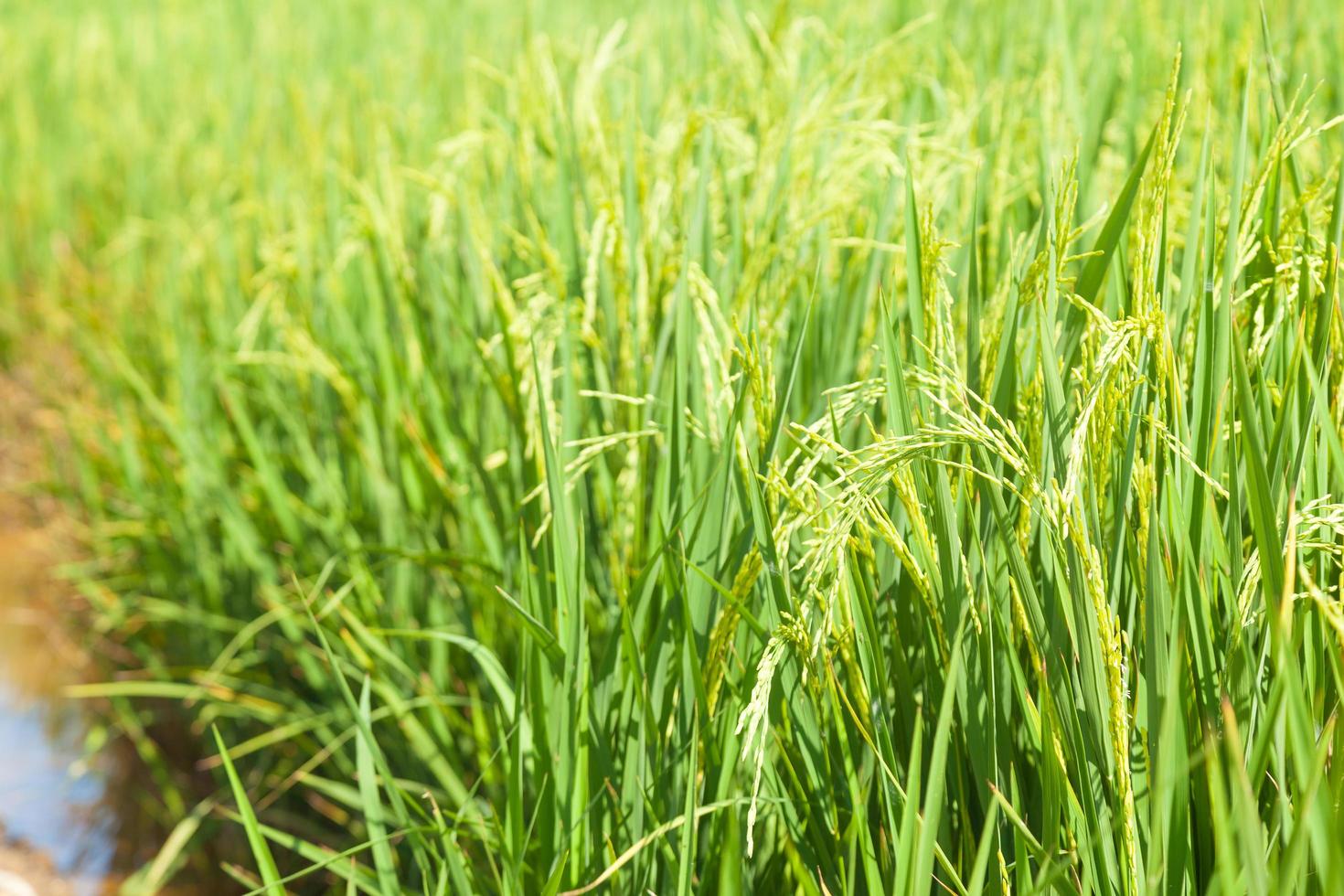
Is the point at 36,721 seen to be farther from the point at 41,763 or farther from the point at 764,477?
the point at 764,477

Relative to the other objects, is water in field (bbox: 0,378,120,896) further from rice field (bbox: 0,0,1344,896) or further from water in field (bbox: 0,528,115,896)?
A: rice field (bbox: 0,0,1344,896)

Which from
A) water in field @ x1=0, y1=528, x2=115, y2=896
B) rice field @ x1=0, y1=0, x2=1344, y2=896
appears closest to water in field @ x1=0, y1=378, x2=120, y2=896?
water in field @ x1=0, y1=528, x2=115, y2=896

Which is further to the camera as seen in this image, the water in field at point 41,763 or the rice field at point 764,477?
the water in field at point 41,763

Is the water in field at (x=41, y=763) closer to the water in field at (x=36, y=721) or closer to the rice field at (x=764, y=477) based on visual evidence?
the water in field at (x=36, y=721)

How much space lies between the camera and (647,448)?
1.40 meters

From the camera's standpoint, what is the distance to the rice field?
840 millimetres

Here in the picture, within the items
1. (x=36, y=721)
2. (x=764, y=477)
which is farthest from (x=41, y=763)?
(x=764, y=477)

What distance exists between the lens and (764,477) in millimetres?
892

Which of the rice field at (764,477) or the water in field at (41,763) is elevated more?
the rice field at (764,477)

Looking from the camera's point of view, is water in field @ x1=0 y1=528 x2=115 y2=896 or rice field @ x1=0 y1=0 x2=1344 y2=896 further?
water in field @ x1=0 y1=528 x2=115 y2=896

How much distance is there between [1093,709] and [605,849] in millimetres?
496

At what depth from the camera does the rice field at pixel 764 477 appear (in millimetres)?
840

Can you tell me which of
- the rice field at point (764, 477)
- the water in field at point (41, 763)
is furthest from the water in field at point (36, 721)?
the rice field at point (764, 477)

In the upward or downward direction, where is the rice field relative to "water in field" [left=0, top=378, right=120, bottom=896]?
upward
